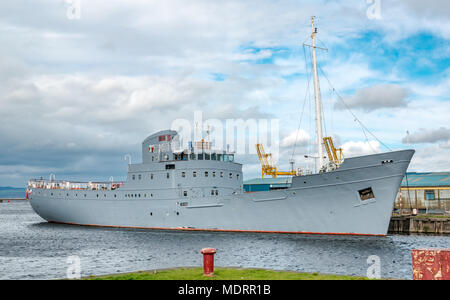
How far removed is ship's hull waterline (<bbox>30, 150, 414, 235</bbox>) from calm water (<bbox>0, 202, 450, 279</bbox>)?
0.99 m

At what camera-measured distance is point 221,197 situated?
33.9 m

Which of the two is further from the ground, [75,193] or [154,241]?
[75,193]

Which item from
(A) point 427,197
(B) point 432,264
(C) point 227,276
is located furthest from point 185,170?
(A) point 427,197

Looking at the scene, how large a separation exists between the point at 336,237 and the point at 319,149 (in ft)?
23.8

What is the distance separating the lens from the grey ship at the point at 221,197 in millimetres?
28891

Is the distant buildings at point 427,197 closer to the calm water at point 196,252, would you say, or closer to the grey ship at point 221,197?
the calm water at point 196,252

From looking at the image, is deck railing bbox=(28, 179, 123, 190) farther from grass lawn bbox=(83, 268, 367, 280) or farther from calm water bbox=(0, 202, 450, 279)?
grass lawn bbox=(83, 268, 367, 280)

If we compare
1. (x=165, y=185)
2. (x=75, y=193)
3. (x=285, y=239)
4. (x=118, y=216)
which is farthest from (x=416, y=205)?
(x=75, y=193)

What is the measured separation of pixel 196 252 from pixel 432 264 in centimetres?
1797

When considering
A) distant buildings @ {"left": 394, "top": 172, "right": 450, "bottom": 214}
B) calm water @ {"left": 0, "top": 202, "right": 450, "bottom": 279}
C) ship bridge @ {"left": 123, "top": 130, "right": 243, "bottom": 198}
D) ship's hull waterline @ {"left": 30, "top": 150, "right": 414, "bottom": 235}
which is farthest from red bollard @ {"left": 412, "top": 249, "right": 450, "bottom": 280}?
distant buildings @ {"left": 394, "top": 172, "right": 450, "bottom": 214}

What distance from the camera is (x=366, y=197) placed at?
95.6 ft

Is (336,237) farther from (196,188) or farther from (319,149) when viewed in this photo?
(196,188)

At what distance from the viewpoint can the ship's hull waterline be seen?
2847 cm
